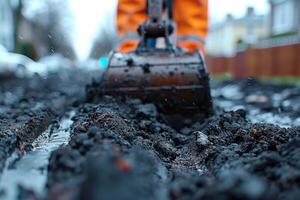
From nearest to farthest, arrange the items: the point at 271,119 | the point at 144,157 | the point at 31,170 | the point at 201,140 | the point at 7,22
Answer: the point at 144,157
the point at 31,170
the point at 201,140
the point at 271,119
the point at 7,22

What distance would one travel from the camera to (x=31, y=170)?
8.17 ft

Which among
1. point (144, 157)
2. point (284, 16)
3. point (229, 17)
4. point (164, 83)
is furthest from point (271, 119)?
point (229, 17)

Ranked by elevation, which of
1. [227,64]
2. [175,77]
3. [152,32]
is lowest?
[227,64]

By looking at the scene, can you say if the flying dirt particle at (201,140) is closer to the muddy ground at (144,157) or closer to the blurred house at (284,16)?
the muddy ground at (144,157)

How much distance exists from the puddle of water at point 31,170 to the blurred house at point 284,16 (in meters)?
26.6

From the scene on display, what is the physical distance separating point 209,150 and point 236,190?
4.88 feet

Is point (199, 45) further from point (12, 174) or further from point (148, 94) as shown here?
point (12, 174)

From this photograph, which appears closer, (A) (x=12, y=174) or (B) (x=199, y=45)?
(A) (x=12, y=174)

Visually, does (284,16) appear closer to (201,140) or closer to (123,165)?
(201,140)

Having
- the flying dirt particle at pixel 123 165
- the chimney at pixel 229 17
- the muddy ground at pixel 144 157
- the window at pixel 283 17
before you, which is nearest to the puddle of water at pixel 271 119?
the muddy ground at pixel 144 157

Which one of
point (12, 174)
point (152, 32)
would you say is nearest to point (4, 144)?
point (12, 174)

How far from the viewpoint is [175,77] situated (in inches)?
171

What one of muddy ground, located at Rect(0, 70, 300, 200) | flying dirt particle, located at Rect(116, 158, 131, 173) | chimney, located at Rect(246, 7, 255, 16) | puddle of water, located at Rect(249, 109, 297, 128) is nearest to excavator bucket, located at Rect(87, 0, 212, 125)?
muddy ground, located at Rect(0, 70, 300, 200)

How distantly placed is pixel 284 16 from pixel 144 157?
31.6 metres
